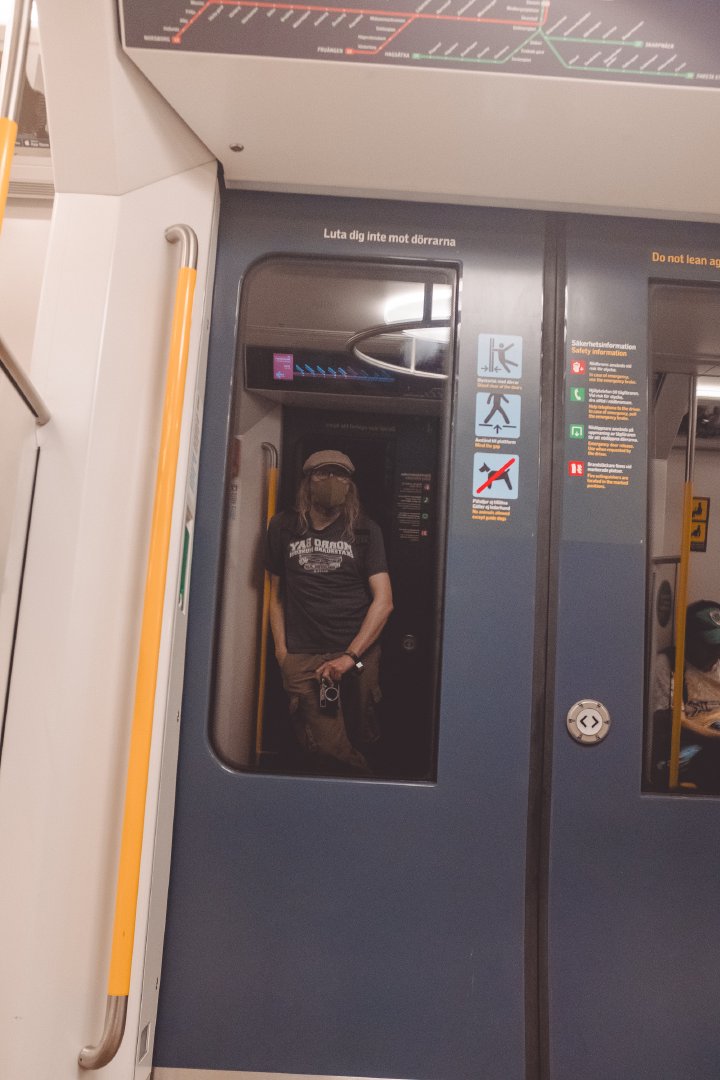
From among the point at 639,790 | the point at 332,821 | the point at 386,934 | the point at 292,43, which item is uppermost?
the point at 292,43

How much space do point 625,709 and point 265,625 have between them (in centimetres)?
108

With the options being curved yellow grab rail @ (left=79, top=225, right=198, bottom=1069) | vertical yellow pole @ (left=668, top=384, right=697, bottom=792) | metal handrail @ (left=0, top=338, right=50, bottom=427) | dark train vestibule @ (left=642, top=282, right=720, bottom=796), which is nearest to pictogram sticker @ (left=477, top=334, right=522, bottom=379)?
dark train vestibule @ (left=642, top=282, right=720, bottom=796)

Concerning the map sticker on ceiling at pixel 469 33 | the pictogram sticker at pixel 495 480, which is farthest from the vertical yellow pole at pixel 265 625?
the map sticker on ceiling at pixel 469 33

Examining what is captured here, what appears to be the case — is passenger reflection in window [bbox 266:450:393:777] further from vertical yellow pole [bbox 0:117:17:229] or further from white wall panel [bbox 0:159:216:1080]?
vertical yellow pole [bbox 0:117:17:229]

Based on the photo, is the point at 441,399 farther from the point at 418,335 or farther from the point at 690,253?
the point at 690,253

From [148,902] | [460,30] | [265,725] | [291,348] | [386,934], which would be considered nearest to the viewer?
[460,30]

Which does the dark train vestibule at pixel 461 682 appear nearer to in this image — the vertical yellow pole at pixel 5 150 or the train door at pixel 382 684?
the train door at pixel 382 684

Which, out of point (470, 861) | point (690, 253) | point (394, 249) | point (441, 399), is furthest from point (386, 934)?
point (690, 253)

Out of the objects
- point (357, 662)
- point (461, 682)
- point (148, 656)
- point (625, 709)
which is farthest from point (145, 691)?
point (625, 709)

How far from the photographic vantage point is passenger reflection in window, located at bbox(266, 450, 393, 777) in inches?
93.6

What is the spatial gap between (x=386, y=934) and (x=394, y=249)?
1.99m

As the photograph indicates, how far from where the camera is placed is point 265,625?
2424 mm

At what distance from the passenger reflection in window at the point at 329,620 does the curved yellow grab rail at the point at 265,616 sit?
0.07 ft

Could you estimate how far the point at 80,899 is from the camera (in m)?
1.87
